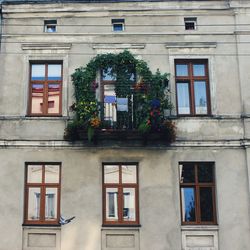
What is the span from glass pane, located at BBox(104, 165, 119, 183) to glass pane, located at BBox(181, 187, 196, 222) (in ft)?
6.90

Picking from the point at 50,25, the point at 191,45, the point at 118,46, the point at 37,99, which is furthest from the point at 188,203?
the point at 50,25

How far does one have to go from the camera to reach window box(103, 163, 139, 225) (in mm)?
16500

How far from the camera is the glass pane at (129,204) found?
16.5 meters

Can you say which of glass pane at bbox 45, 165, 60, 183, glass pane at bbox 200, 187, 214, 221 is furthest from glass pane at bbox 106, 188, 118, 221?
glass pane at bbox 200, 187, 214, 221

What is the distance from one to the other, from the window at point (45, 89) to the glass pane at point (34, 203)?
99.8 inches

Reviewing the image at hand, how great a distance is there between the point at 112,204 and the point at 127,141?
2008 mm

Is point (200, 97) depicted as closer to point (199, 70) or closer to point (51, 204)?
point (199, 70)

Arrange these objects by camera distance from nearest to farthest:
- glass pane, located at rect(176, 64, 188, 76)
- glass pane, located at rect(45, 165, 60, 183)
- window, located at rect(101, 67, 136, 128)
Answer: glass pane, located at rect(45, 165, 60, 183) < window, located at rect(101, 67, 136, 128) < glass pane, located at rect(176, 64, 188, 76)

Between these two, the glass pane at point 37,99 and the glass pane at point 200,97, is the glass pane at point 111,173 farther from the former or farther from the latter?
the glass pane at point 200,97

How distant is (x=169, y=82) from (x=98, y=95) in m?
2.35

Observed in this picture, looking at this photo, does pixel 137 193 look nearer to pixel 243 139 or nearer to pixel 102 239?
pixel 102 239

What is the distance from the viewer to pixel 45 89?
1773 cm

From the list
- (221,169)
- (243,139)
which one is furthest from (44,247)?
(243,139)

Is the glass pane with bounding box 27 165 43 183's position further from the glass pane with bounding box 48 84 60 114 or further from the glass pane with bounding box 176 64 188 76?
the glass pane with bounding box 176 64 188 76
